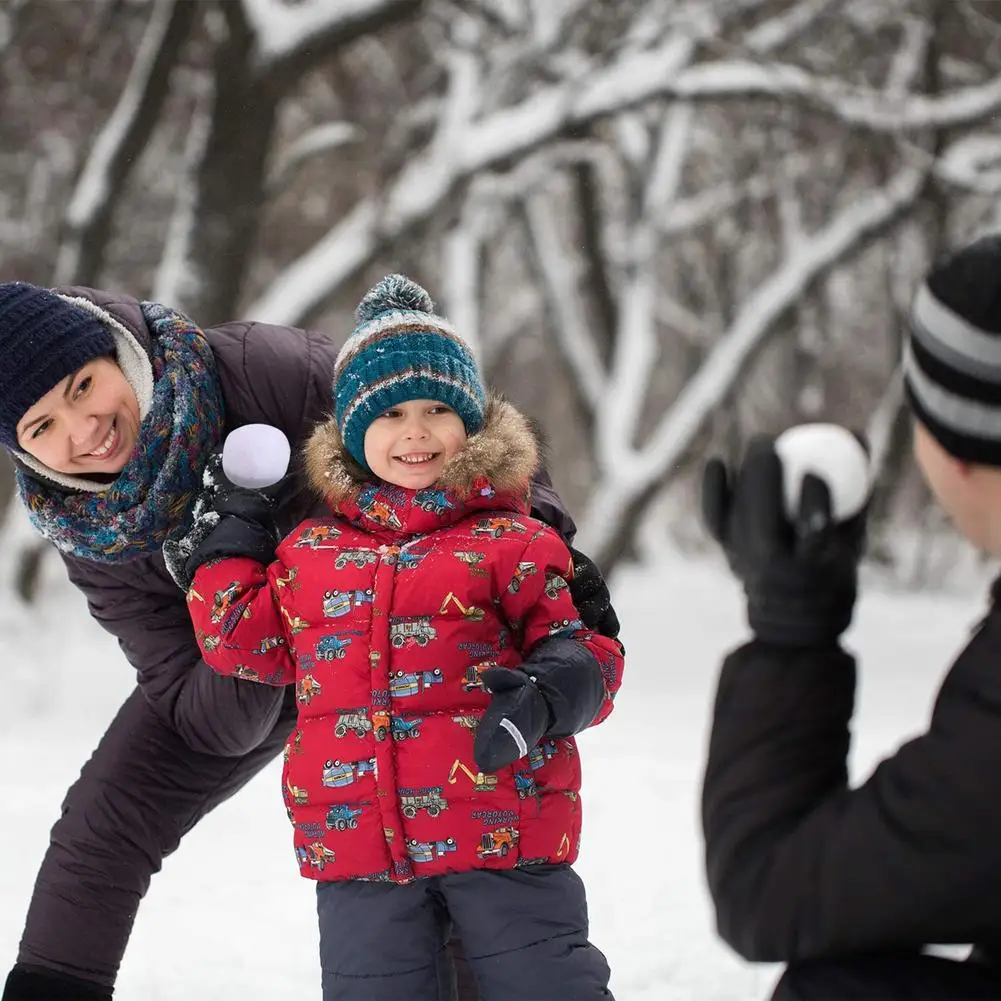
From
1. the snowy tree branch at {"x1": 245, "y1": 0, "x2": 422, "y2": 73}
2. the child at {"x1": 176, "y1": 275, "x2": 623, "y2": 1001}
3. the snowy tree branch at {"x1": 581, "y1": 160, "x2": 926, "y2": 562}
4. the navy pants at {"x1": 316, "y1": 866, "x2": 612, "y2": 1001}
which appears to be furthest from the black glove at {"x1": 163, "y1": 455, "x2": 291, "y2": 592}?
the snowy tree branch at {"x1": 581, "y1": 160, "x2": 926, "y2": 562}

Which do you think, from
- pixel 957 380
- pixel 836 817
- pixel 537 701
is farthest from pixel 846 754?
pixel 537 701

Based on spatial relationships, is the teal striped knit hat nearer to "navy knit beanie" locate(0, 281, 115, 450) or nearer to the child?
the child

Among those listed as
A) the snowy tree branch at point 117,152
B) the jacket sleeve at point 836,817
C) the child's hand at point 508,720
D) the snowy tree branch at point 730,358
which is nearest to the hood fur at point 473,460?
the child's hand at point 508,720

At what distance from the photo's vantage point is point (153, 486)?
241cm

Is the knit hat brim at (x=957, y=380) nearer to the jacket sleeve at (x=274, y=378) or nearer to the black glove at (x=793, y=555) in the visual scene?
the black glove at (x=793, y=555)

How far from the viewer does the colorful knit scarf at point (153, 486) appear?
2.41 metres

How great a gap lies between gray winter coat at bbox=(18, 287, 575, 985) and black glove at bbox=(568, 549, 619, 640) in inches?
7.4

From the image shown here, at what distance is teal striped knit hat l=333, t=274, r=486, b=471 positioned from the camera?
Answer: 2.21 meters

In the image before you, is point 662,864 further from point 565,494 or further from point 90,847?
point 565,494

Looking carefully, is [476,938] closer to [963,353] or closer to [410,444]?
[410,444]

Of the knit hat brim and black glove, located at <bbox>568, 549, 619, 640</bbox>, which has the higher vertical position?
black glove, located at <bbox>568, 549, 619, 640</bbox>

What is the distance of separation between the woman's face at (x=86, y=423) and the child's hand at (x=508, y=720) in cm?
95

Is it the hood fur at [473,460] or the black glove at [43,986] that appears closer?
the hood fur at [473,460]

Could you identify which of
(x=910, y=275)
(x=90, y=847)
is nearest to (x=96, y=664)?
(x=90, y=847)
